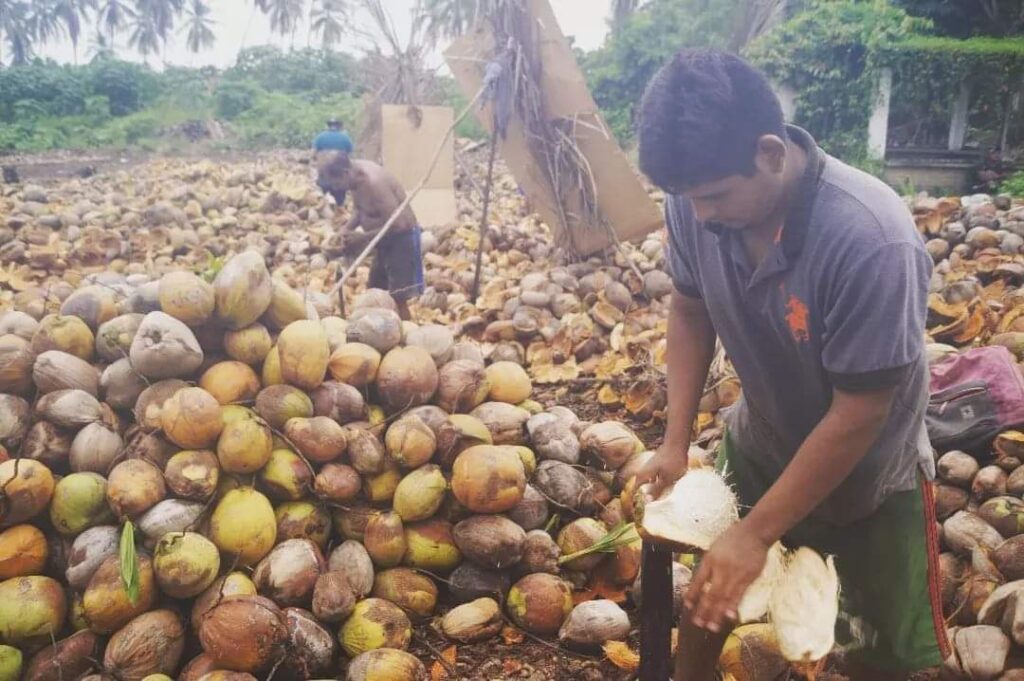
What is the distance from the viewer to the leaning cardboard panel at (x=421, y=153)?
28.1ft

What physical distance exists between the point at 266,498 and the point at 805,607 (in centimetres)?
193

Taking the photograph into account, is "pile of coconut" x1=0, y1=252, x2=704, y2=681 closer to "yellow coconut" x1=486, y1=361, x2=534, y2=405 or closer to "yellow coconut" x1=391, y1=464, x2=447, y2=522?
"yellow coconut" x1=391, y1=464, x2=447, y2=522

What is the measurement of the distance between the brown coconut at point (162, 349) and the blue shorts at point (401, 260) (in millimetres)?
3418

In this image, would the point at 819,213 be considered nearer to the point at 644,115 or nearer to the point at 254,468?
the point at 644,115

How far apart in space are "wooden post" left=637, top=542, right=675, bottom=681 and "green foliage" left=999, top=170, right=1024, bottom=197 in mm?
14021

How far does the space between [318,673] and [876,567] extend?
1.75m

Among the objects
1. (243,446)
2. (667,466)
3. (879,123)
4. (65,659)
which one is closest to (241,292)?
(243,446)

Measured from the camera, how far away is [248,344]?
296 cm

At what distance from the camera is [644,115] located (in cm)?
151

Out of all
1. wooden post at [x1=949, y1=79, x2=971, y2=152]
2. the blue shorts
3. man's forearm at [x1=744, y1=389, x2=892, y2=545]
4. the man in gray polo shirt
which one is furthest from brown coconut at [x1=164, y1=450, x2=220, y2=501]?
wooden post at [x1=949, y1=79, x2=971, y2=152]

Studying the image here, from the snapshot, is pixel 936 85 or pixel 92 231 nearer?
pixel 92 231

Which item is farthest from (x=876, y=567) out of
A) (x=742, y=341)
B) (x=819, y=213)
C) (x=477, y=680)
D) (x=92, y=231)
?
(x=92, y=231)

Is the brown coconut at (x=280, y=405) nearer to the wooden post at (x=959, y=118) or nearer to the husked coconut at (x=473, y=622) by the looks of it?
the husked coconut at (x=473, y=622)

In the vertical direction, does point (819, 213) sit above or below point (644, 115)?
below
